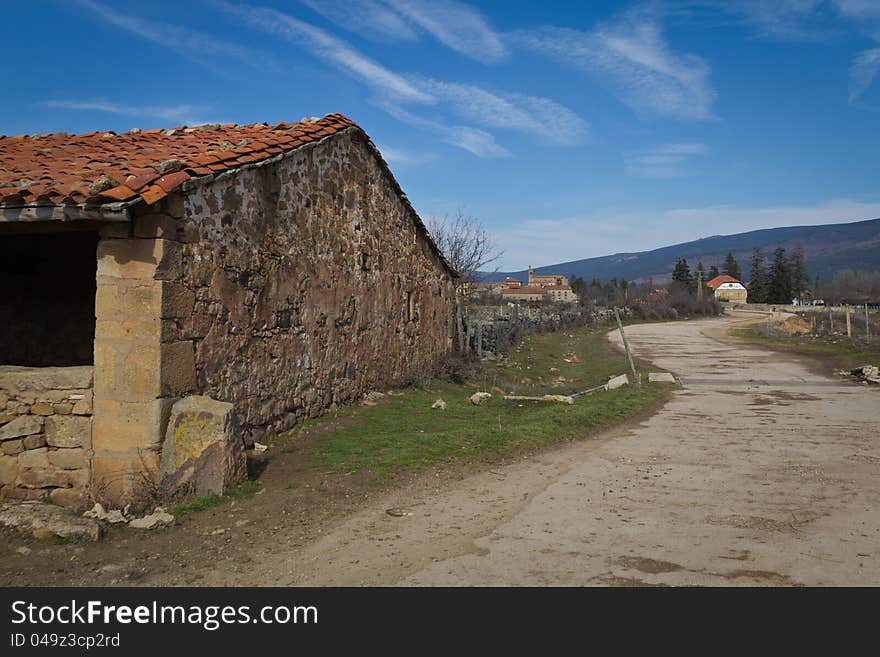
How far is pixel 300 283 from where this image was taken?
8.55m

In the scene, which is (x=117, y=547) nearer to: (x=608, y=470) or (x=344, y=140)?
(x=608, y=470)

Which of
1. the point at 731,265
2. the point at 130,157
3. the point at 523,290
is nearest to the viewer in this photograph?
the point at 130,157

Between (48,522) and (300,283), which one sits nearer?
(48,522)

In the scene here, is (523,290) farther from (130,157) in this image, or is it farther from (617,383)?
(130,157)

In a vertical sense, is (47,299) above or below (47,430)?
above

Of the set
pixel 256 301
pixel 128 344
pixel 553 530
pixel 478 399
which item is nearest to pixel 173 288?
pixel 128 344

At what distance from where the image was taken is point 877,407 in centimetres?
1136

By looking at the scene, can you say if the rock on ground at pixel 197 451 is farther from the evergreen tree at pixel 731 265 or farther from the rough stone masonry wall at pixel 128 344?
the evergreen tree at pixel 731 265

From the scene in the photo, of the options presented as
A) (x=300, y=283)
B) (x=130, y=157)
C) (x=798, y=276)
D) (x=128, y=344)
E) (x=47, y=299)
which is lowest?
(x=128, y=344)

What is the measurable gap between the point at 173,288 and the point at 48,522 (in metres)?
2.28

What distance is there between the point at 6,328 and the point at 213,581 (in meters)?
6.57

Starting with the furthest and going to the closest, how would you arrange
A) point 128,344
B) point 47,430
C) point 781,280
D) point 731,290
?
1. point 731,290
2. point 781,280
3. point 47,430
4. point 128,344
